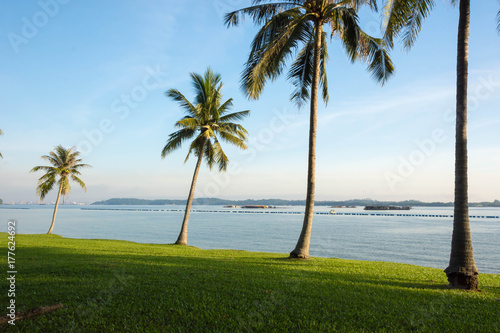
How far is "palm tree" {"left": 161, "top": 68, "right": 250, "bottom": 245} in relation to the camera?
22.8 m

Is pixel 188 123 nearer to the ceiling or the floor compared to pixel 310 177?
nearer to the ceiling

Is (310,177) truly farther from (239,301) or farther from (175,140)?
(175,140)

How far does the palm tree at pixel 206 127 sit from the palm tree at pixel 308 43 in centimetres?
903

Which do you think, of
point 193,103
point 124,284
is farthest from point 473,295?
point 193,103

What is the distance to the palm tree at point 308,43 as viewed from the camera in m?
13.2

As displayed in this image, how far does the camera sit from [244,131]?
24.3 m

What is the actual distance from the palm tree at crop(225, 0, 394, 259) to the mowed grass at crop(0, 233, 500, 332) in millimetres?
5458

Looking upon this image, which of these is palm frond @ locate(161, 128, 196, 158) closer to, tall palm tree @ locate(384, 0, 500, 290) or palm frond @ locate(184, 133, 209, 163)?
palm frond @ locate(184, 133, 209, 163)

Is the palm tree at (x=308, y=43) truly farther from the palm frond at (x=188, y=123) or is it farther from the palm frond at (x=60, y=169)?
the palm frond at (x=60, y=169)

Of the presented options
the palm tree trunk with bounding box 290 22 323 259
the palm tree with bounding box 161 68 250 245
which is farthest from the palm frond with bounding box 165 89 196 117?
the palm tree trunk with bounding box 290 22 323 259

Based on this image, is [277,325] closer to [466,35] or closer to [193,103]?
[466,35]

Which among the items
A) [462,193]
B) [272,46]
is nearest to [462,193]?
[462,193]

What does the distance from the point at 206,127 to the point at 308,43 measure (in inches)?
384

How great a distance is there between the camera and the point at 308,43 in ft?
49.4
